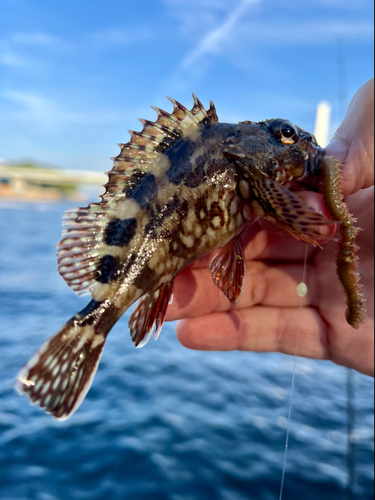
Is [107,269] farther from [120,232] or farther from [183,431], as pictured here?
[183,431]

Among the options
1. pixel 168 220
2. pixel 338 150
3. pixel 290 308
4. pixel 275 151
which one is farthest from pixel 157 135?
pixel 290 308

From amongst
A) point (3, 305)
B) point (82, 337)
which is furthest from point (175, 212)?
point (3, 305)

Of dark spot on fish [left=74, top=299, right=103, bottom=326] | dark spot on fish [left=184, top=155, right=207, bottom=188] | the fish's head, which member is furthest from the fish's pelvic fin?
the fish's head

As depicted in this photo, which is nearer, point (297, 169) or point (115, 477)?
point (297, 169)

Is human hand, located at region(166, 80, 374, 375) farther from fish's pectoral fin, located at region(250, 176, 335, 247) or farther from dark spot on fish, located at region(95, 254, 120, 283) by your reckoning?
dark spot on fish, located at region(95, 254, 120, 283)

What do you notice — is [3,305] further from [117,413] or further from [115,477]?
[115,477]
